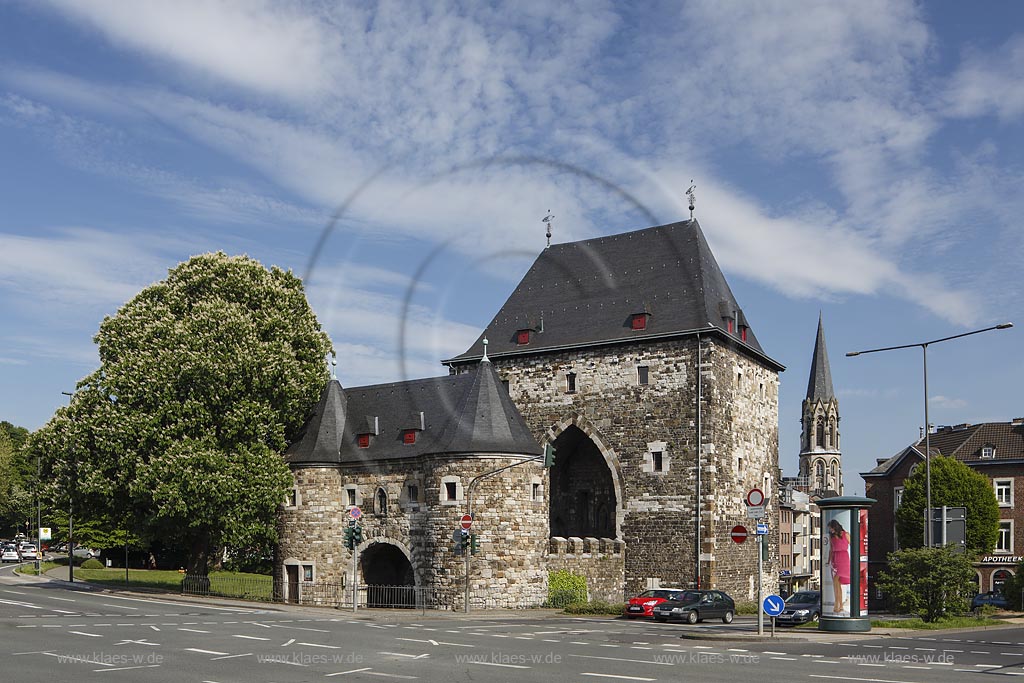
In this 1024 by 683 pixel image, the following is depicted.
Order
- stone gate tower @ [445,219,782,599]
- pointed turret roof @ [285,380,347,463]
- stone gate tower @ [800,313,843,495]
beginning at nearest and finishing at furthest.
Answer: stone gate tower @ [445,219,782,599]
pointed turret roof @ [285,380,347,463]
stone gate tower @ [800,313,843,495]

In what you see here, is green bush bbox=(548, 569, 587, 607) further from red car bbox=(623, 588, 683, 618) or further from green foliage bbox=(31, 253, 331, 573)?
green foliage bbox=(31, 253, 331, 573)

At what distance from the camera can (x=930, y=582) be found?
29766 millimetres

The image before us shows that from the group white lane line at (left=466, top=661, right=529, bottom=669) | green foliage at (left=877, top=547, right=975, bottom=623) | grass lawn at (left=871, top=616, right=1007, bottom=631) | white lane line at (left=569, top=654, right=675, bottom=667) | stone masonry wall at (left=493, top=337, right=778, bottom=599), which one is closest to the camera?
white lane line at (left=466, top=661, right=529, bottom=669)

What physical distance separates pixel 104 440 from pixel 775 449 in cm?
3438

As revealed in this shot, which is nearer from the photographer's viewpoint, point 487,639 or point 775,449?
point 487,639

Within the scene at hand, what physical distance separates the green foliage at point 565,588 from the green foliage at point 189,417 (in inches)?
523

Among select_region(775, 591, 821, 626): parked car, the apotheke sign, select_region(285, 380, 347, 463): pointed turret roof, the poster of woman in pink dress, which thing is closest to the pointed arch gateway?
select_region(285, 380, 347, 463): pointed turret roof

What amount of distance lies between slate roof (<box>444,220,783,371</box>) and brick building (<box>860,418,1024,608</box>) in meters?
21.5

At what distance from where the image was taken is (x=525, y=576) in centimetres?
4256

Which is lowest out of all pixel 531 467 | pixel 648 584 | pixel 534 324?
pixel 648 584

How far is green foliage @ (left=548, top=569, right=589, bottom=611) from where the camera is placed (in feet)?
143

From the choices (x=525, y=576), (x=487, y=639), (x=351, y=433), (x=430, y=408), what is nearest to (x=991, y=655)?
(x=487, y=639)

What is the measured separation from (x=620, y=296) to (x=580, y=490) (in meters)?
10.7

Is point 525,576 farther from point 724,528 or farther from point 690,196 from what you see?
point 690,196
